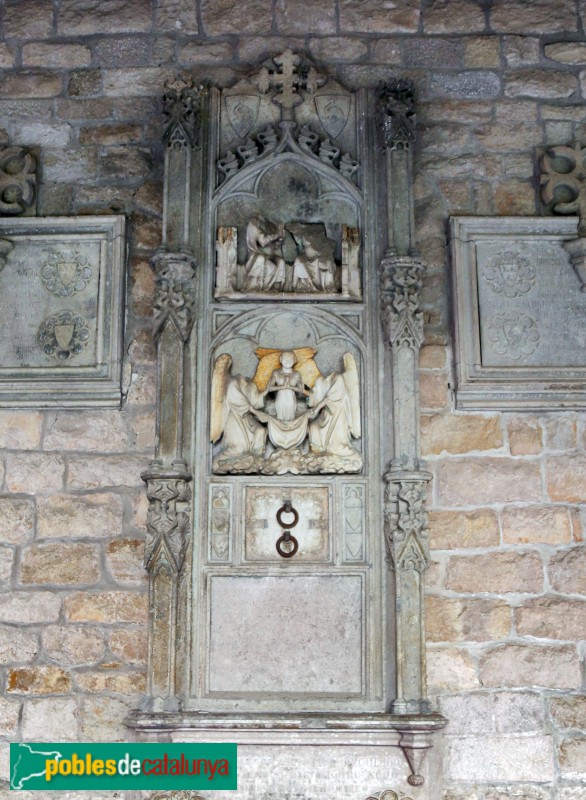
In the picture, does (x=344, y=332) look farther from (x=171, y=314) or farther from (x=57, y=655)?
(x=57, y=655)

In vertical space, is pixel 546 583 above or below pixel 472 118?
below

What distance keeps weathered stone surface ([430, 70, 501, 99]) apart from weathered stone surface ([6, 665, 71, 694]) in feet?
12.8

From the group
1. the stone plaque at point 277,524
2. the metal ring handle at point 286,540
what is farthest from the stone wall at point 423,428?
the metal ring handle at point 286,540

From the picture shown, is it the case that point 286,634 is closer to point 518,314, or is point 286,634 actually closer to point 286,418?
point 286,418

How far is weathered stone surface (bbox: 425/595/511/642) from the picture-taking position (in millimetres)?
5766

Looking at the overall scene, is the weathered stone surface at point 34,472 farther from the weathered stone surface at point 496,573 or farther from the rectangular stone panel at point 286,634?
the weathered stone surface at point 496,573

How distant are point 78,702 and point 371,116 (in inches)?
143

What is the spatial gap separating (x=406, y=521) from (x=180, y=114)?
261 cm

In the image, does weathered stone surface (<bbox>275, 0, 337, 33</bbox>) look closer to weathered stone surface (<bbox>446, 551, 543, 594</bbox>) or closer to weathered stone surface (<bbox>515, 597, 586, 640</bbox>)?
weathered stone surface (<bbox>446, 551, 543, 594</bbox>)

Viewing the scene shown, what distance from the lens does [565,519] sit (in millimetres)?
5926

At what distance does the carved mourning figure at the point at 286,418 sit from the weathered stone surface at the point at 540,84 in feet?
6.55

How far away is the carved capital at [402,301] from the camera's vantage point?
5910 mm

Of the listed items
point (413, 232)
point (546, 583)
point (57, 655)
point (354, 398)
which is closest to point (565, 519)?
point (546, 583)

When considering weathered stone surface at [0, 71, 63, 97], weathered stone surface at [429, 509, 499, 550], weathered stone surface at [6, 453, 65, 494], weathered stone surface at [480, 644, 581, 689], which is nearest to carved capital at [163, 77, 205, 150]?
weathered stone surface at [0, 71, 63, 97]
